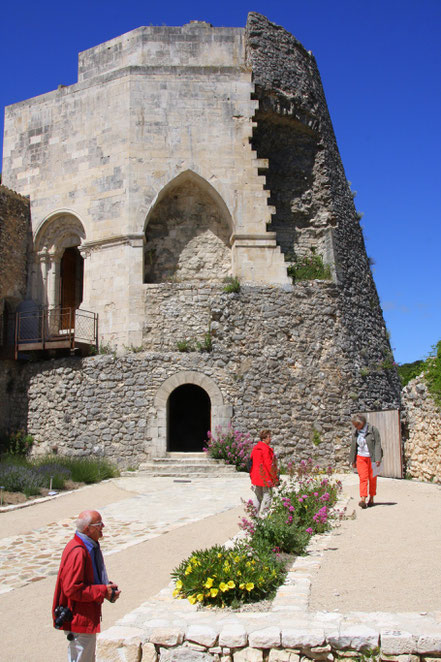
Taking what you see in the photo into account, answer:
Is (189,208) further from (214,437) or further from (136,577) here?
(136,577)

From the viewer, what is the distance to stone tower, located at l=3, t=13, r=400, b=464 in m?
14.3

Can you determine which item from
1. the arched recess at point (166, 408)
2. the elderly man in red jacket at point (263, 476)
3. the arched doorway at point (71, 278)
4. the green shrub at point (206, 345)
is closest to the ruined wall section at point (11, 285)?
the arched doorway at point (71, 278)

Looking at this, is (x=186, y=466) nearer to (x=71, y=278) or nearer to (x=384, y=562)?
(x=71, y=278)

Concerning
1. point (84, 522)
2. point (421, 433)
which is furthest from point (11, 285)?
point (84, 522)

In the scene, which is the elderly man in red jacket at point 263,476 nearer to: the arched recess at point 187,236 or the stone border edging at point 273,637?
the stone border edging at point 273,637

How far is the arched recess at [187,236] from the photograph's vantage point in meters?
15.9

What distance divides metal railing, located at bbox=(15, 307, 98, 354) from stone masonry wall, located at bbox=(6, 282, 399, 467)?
0.60 m

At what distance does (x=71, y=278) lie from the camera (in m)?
18.1

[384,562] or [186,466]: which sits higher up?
[186,466]

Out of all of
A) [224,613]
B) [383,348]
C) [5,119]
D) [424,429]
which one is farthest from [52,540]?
[5,119]

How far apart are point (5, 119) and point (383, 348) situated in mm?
13117

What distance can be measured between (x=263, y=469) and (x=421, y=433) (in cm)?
559

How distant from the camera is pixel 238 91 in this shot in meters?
15.9

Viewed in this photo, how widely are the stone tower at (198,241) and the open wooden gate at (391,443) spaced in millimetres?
1240
